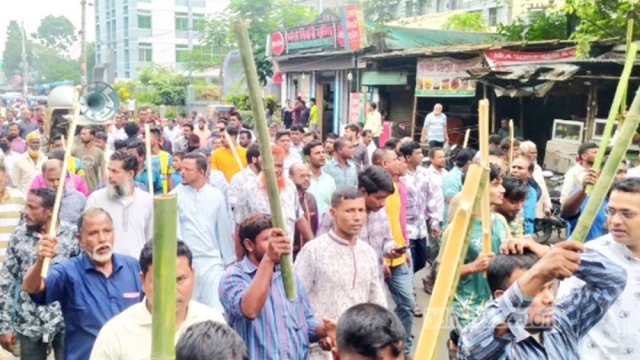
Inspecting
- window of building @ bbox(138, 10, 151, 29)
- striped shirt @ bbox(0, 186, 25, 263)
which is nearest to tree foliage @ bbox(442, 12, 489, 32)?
striped shirt @ bbox(0, 186, 25, 263)

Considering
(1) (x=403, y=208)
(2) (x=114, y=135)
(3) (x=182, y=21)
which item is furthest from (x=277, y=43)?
(3) (x=182, y=21)

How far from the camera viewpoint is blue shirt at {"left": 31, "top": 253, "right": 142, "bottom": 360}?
3539 millimetres

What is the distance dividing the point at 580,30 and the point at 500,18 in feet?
72.0

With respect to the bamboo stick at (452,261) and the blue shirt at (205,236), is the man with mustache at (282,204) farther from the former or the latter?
→ the bamboo stick at (452,261)

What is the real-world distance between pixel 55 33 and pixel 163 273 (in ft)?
328

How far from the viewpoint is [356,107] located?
20.8 metres

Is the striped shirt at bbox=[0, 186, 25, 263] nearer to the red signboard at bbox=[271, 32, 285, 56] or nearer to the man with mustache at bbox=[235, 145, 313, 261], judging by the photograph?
the man with mustache at bbox=[235, 145, 313, 261]

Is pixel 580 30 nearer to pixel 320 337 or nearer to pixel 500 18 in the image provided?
pixel 320 337

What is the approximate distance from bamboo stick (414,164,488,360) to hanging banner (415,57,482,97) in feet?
45.7

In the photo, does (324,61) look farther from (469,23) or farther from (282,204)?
(282,204)

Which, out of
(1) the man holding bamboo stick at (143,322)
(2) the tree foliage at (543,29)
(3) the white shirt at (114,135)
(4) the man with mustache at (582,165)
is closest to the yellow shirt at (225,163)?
(3) the white shirt at (114,135)

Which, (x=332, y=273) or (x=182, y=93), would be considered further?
(x=182, y=93)

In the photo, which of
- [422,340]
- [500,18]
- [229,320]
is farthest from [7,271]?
[500,18]

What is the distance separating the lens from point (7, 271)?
4.27 metres
